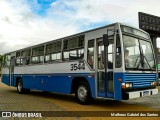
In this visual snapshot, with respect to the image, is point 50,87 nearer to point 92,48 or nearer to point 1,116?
point 92,48

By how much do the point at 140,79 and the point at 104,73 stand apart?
146 cm

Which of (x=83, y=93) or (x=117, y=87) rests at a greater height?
(x=117, y=87)

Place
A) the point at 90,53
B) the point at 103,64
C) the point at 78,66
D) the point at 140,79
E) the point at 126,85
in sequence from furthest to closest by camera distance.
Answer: the point at 78,66, the point at 90,53, the point at 103,64, the point at 140,79, the point at 126,85

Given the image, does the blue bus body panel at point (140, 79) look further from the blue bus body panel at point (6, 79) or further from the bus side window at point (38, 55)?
the blue bus body panel at point (6, 79)

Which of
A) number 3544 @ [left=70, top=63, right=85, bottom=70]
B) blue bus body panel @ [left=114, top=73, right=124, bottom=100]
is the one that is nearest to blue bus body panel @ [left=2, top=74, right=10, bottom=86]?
number 3544 @ [left=70, top=63, right=85, bottom=70]

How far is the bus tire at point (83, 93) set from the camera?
10.9 m

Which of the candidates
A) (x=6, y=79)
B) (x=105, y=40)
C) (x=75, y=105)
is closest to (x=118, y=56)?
(x=105, y=40)

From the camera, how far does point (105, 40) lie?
9633 mm

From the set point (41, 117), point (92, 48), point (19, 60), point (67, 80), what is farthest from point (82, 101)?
point (19, 60)

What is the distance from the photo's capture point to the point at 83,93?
11117 millimetres

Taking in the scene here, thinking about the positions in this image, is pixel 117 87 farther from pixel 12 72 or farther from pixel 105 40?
pixel 12 72

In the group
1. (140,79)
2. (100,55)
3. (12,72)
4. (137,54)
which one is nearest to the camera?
(140,79)

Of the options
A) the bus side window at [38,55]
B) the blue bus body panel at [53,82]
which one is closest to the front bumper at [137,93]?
the blue bus body panel at [53,82]

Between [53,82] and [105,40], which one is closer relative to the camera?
[105,40]
